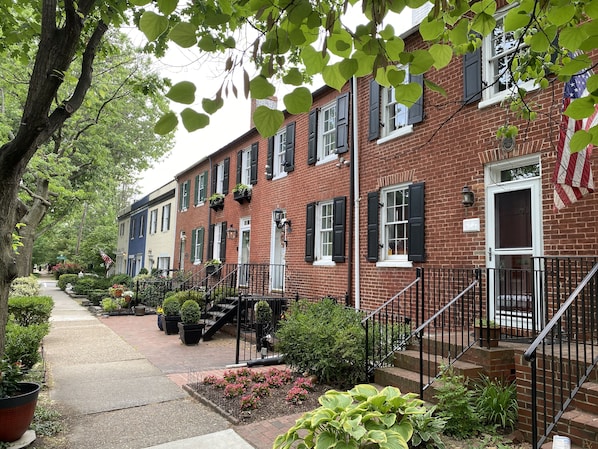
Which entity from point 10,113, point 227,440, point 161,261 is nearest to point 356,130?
point 227,440

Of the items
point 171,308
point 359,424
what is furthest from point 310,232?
point 359,424

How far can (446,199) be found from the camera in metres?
7.58

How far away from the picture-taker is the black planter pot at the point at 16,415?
4238mm

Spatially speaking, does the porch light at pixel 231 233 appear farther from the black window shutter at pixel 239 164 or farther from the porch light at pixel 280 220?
the porch light at pixel 280 220

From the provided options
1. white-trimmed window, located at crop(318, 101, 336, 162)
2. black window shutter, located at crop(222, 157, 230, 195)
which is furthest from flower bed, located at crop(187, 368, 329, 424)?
black window shutter, located at crop(222, 157, 230, 195)

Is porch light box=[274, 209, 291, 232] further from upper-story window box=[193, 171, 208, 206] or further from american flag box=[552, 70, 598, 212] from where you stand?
american flag box=[552, 70, 598, 212]

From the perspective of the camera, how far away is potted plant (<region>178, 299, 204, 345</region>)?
34.0ft

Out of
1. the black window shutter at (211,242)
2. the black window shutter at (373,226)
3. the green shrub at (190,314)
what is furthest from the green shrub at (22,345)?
the black window shutter at (211,242)

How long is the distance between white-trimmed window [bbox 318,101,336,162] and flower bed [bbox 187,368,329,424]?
6.09 metres

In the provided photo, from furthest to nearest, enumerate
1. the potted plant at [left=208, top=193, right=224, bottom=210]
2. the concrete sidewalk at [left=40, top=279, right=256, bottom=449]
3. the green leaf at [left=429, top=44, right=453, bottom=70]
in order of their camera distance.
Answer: the potted plant at [left=208, top=193, right=224, bottom=210]
the concrete sidewalk at [left=40, top=279, right=256, bottom=449]
the green leaf at [left=429, top=44, right=453, bottom=70]

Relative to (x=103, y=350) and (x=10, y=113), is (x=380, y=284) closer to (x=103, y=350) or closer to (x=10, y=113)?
(x=103, y=350)

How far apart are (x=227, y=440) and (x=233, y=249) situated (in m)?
11.3

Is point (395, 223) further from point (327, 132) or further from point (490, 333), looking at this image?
point (490, 333)

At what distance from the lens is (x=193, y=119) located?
1553 millimetres
